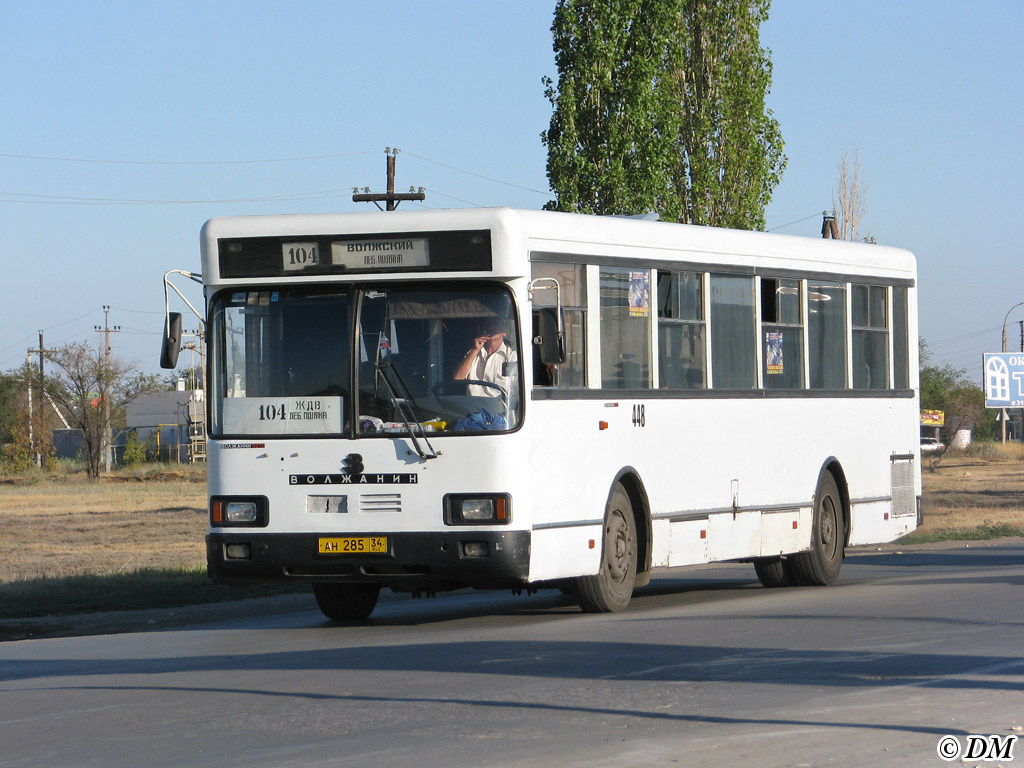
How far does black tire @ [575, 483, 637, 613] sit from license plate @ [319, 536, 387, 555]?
1831 millimetres

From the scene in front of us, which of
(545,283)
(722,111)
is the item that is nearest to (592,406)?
(545,283)

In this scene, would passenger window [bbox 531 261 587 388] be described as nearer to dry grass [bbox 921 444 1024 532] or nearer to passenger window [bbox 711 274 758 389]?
passenger window [bbox 711 274 758 389]

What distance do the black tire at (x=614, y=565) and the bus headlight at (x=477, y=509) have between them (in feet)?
4.43

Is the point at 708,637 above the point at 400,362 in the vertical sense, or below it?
below

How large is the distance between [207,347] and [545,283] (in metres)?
2.79

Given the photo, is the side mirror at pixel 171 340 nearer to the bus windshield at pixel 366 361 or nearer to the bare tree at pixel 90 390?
the bus windshield at pixel 366 361

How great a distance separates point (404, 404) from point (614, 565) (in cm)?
255

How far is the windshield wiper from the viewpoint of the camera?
1249 centimetres

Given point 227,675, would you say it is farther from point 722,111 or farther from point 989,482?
point 989,482

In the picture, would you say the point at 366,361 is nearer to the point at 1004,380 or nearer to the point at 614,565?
the point at 614,565

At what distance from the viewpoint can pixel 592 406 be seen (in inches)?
531

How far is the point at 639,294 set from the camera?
1424 cm

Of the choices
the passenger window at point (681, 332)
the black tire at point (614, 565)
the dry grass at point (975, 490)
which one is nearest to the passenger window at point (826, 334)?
the passenger window at point (681, 332)

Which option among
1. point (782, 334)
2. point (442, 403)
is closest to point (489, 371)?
point (442, 403)
